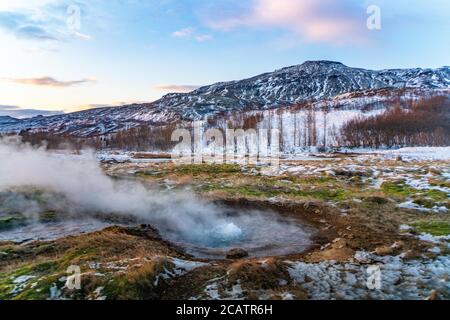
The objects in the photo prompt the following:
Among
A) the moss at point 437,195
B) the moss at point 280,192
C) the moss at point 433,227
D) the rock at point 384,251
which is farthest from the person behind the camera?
the moss at point 280,192

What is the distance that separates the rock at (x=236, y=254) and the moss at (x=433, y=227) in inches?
346

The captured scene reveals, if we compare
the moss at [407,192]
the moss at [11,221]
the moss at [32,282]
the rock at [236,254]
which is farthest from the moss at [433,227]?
the moss at [11,221]

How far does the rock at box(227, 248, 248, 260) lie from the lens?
15.5 metres

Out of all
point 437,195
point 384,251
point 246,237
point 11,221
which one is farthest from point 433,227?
point 11,221

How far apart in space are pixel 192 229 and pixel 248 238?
Result: 332 cm

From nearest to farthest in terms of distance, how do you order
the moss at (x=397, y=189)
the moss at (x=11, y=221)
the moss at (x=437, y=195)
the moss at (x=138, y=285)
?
the moss at (x=138, y=285) → the moss at (x=11, y=221) → the moss at (x=437, y=195) → the moss at (x=397, y=189)

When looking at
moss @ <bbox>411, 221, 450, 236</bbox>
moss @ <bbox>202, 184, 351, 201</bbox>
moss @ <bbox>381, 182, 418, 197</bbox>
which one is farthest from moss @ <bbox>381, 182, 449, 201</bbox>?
moss @ <bbox>411, 221, 450, 236</bbox>

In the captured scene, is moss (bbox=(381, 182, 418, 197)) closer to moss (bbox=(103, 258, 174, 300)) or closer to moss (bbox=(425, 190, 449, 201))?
moss (bbox=(425, 190, 449, 201))

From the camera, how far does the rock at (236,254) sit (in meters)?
15.5

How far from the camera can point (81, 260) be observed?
14.0 m

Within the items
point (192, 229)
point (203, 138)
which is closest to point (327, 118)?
point (203, 138)

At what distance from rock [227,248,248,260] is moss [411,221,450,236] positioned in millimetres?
8796

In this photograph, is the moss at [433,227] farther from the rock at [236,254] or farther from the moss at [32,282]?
the moss at [32,282]
